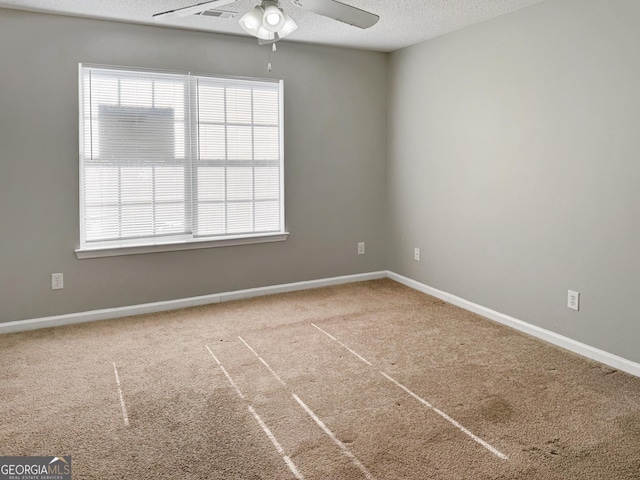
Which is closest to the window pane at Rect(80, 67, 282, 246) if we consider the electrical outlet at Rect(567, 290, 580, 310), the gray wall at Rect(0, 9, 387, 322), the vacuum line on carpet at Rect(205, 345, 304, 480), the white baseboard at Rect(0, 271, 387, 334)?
the gray wall at Rect(0, 9, 387, 322)

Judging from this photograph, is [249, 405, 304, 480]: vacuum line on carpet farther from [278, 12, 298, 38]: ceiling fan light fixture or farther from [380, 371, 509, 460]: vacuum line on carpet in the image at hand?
[278, 12, 298, 38]: ceiling fan light fixture

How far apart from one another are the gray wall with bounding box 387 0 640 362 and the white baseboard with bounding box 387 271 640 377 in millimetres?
44

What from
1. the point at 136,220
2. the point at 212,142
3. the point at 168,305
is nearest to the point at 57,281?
the point at 136,220

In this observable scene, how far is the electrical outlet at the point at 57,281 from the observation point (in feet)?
12.7

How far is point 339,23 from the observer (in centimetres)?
391

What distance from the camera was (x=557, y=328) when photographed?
3490 mm

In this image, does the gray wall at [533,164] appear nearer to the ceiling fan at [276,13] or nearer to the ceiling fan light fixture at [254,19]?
the ceiling fan at [276,13]

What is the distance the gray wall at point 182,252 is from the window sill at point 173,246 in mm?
55

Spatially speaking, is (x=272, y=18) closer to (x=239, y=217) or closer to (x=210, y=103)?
(x=210, y=103)

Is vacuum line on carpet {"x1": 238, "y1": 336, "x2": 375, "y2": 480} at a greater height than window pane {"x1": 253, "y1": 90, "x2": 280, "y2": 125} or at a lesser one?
lesser

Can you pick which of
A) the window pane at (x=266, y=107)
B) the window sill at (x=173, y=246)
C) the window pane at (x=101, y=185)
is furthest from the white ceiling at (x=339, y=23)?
the window sill at (x=173, y=246)

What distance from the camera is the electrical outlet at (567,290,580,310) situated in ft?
10.9

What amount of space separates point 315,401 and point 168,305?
80.9 inches

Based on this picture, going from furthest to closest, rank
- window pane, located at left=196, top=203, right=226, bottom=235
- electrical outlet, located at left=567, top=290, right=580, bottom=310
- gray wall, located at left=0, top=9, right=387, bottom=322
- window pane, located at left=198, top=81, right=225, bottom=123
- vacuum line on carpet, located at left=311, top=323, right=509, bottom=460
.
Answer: window pane, located at left=196, top=203, right=226, bottom=235
window pane, located at left=198, top=81, right=225, bottom=123
gray wall, located at left=0, top=9, right=387, bottom=322
electrical outlet, located at left=567, top=290, right=580, bottom=310
vacuum line on carpet, located at left=311, top=323, right=509, bottom=460
